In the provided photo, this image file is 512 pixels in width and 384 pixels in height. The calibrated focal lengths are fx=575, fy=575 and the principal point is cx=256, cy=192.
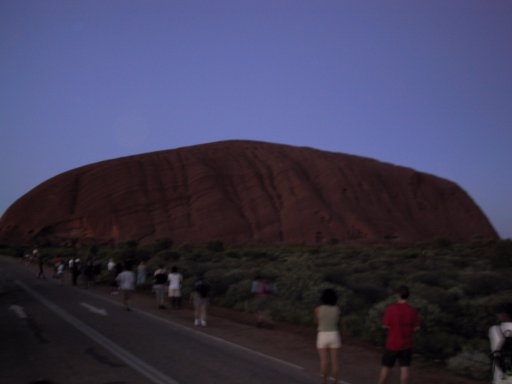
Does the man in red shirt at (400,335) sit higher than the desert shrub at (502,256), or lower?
lower

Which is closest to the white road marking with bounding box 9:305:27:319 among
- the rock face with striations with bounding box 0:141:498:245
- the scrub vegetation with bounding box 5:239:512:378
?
the scrub vegetation with bounding box 5:239:512:378

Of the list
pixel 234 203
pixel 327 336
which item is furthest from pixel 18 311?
pixel 234 203

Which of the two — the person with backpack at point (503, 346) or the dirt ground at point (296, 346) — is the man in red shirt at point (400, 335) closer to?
the person with backpack at point (503, 346)

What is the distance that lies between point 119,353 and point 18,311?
7853 millimetres

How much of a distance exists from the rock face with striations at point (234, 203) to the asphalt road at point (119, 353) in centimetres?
5148

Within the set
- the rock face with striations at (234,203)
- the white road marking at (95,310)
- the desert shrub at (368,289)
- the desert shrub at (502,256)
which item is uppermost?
the rock face with striations at (234,203)

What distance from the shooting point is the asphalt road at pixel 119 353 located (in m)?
8.66

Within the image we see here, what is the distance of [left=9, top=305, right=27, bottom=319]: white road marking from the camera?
51.6 ft

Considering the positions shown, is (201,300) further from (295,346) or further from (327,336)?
(327,336)

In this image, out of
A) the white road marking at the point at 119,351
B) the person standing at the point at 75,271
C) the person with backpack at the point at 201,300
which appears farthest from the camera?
the person standing at the point at 75,271

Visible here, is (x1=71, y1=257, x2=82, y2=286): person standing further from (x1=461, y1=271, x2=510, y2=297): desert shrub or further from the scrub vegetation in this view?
(x1=461, y1=271, x2=510, y2=297): desert shrub

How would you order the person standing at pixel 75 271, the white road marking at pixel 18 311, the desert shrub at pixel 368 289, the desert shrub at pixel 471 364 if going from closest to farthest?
the desert shrub at pixel 471 364
the white road marking at pixel 18 311
the desert shrub at pixel 368 289
the person standing at pixel 75 271

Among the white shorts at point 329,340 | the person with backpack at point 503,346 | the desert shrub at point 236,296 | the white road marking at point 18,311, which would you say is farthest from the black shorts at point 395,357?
the desert shrub at point 236,296

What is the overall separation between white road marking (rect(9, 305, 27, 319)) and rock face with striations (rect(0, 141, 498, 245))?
4824 centimetres
